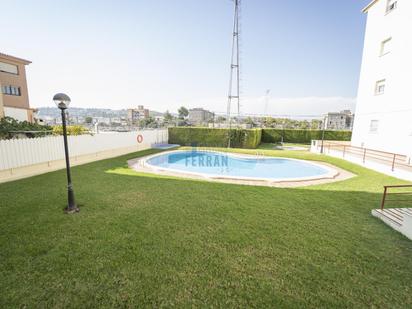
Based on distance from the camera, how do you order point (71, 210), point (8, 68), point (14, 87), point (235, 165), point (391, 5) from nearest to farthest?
point (71, 210) < point (391, 5) < point (235, 165) < point (8, 68) < point (14, 87)

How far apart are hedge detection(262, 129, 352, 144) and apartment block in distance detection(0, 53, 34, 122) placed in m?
27.6

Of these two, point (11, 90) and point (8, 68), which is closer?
point (8, 68)

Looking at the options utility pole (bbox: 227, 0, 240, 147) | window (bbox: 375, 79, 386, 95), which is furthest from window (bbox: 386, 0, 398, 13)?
utility pole (bbox: 227, 0, 240, 147)

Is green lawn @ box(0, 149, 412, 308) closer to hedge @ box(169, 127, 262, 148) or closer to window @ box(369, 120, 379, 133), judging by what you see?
window @ box(369, 120, 379, 133)

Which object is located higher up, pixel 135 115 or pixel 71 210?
pixel 135 115

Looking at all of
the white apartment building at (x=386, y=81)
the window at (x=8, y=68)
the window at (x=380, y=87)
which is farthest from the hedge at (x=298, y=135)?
the window at (x=8, y=68)

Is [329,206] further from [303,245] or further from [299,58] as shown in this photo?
[299,58]

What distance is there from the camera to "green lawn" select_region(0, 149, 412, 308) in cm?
220

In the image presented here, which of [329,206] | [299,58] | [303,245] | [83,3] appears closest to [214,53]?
[299,58]

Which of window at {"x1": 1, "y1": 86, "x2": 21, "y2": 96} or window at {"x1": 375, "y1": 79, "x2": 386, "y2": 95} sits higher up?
window at {"x1": 1, "y1": 86, "x2": 21, "y2": 96}

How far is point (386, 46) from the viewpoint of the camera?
35.2 feet

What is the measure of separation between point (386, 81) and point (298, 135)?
1202 centimetres

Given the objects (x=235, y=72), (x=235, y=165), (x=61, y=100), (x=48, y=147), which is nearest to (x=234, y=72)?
(x=235, y=72)

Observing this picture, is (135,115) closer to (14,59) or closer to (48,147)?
(14,59)
